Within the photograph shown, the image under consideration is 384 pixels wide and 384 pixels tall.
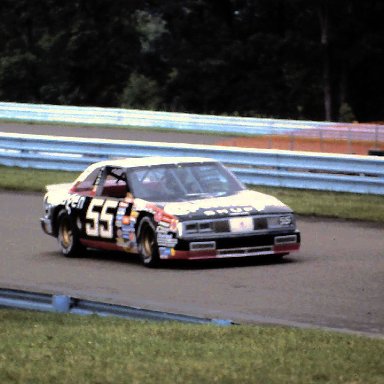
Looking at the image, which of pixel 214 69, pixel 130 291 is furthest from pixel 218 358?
pixel 214 69

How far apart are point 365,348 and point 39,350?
210 centimetres

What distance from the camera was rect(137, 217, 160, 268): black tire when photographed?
16.1m

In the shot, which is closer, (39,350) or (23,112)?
(39,350)

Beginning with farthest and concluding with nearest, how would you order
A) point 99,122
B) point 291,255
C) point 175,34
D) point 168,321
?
1. point 175,34
2. point 99,122
3. point 291,255
4. point 168,321

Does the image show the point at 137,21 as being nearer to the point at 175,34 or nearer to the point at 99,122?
the point at 175,34

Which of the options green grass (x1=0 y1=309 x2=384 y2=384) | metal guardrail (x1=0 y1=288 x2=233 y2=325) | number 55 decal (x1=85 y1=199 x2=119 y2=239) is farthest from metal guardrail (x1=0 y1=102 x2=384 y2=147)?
green grass (x1=0 y1=309 x2=384 y2=384)

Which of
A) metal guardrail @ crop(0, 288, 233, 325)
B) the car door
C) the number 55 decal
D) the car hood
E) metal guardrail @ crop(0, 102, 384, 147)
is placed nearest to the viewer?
metal guardrail @ crop(0, 288, 233, 325)

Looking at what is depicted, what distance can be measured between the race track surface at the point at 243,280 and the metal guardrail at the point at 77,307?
22.5 inches

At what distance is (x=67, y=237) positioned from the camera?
17.9 meters

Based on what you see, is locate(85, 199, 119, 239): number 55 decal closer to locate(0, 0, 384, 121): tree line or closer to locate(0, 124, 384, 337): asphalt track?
locate(0, 124, 384, 337): asphalt track

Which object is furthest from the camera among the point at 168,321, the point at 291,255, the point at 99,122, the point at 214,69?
the point at 214,69

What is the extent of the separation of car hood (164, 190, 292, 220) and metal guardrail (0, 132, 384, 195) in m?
6.48

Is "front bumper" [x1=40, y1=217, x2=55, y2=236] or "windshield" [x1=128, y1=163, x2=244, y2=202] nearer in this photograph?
"windshield" [x1=128, y1=163, x2=244, y2=202]

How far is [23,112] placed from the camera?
47625 mm
